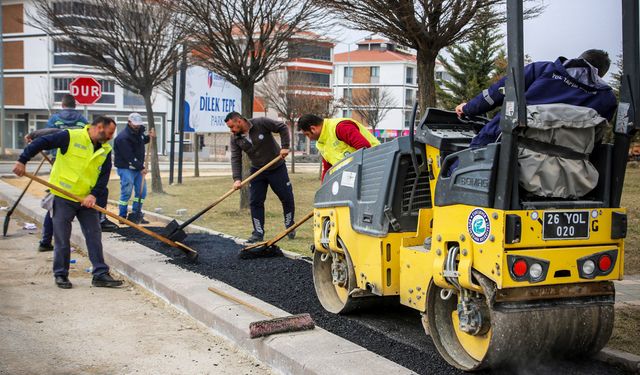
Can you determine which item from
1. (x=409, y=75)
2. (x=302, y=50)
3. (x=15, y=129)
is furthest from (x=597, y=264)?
(x=409, y=75)

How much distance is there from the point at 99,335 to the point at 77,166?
2289mm

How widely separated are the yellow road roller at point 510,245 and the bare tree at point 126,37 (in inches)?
514

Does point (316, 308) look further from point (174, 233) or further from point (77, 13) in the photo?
point (77, 13)

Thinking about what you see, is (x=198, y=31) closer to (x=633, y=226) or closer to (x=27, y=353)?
(x=633, y=226)

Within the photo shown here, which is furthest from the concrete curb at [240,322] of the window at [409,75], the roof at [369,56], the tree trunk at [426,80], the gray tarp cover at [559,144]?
the window at [409,75]

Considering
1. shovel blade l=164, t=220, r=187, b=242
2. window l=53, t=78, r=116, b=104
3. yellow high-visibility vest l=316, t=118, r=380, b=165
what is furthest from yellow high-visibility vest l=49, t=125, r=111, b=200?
window l=53, t=78, r=116, b=104

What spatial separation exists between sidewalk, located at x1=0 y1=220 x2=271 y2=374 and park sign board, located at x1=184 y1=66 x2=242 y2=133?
11486 millimetres

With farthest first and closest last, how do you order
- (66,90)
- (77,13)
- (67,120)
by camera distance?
(66,90) < (77,13) < (67,120)

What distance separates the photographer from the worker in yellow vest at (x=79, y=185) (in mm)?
7293

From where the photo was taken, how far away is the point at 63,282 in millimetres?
7320

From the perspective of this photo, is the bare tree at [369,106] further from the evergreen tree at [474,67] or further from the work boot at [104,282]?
the work boot at [104,282]

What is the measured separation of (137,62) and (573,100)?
15103 mm

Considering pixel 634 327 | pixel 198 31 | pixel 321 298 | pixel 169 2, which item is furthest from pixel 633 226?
pixel 169 2

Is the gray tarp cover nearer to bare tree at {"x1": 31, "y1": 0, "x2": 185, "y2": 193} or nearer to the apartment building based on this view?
→ the apartment building
